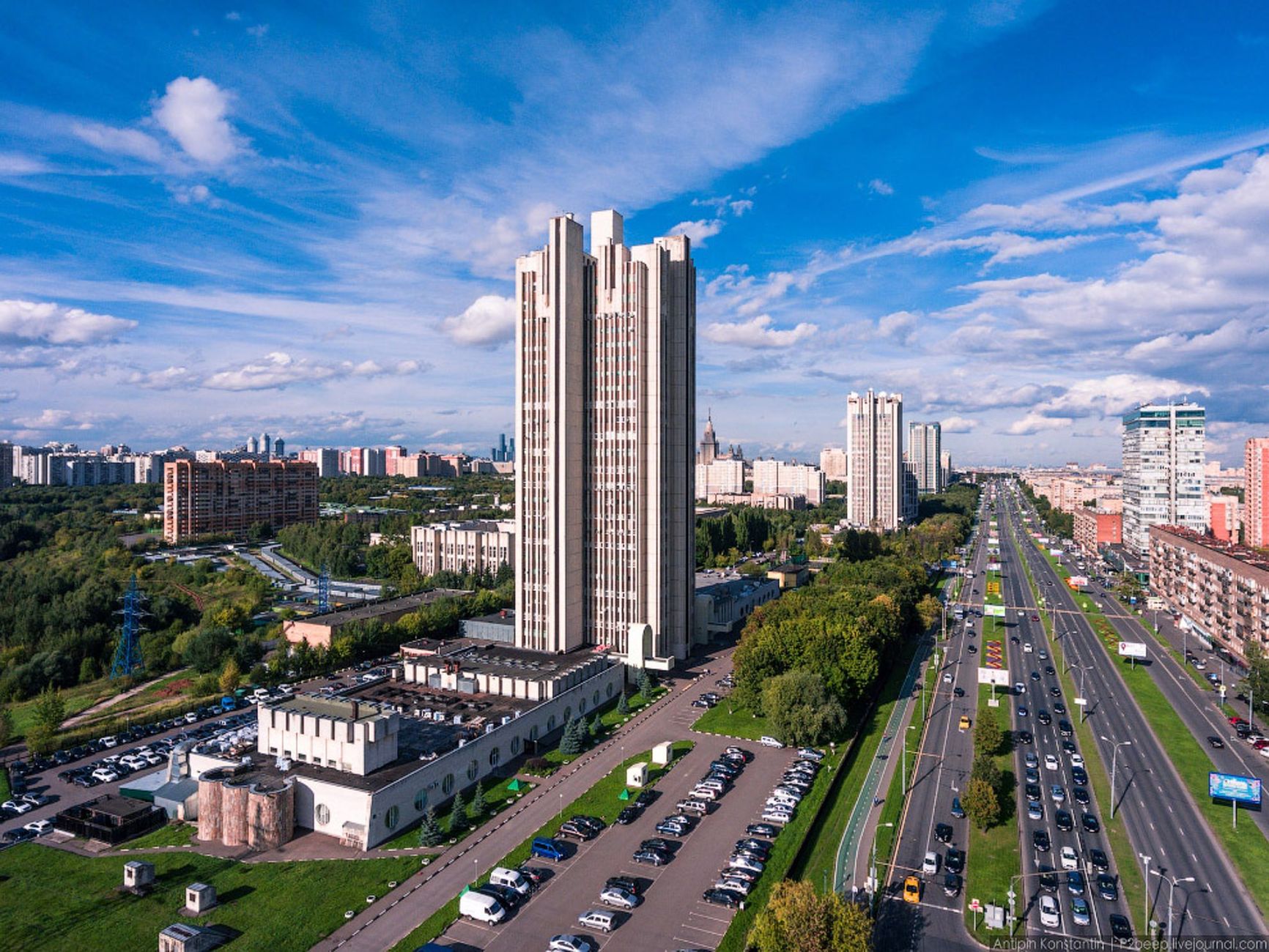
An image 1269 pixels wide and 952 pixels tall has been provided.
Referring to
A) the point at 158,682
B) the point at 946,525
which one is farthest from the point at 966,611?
the point at 158,682

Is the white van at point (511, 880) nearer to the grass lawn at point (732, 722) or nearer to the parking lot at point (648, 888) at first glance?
the parking lot at point (648, 888)

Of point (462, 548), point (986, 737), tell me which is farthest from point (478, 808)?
point (462, 548)

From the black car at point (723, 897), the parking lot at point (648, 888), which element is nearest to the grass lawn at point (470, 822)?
the parking lot at point (648, 888)

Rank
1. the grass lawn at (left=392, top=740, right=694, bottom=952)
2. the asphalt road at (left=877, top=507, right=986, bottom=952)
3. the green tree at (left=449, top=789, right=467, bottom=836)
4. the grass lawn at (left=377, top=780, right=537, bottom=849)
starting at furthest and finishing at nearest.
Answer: the green tree at (left=449, top=789, right=467, bottom=836)
the grass lawn at (left=377, top=780, right=537, bottom=849)
the asphalt road at (left=877, top=507, right=986, bottom=952)
the grass lawn at (left=392, top=740, right=694, bottom=952)

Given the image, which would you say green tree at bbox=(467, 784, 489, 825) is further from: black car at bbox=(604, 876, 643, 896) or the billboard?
the billboard

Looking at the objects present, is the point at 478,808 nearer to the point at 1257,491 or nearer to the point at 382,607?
the point at 382,607

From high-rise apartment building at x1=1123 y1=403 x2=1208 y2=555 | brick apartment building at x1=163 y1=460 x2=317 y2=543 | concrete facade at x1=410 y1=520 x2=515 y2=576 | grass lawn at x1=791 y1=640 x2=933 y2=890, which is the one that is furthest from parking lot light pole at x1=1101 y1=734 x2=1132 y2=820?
brick apartment building at x1=163 y1=460 x2=317 y2=543
